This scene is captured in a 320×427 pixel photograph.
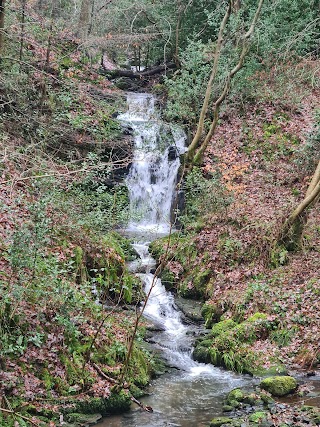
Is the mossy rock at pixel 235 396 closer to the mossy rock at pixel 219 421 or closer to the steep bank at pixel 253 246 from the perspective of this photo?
the mossy rock at pixel 219 421

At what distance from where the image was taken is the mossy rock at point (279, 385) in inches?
287

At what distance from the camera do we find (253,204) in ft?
43.3

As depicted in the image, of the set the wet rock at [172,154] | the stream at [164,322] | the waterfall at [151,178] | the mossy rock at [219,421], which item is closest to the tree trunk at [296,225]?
the stream at [164,322]

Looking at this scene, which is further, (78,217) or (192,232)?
(192,232)

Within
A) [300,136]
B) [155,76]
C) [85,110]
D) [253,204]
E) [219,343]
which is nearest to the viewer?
[219,343]

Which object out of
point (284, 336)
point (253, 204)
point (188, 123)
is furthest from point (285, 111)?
point (284, 336)

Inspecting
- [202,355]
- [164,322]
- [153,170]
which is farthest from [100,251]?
[153,170]

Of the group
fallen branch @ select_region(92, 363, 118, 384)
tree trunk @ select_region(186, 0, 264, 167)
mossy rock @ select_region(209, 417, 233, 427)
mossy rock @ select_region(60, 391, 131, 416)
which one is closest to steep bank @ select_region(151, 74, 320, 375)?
tree trunk @ select_region(186, 0, 264, 167)

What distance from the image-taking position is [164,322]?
10.8 m

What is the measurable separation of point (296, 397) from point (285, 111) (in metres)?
12.2

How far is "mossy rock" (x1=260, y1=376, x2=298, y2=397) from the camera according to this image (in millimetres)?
7293

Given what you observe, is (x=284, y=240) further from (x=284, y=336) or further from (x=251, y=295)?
(x=284, y=336)

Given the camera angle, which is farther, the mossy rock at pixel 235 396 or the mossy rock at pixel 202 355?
the mossy rock at pixel 202 355

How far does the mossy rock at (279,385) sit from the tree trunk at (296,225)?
14.8ft
